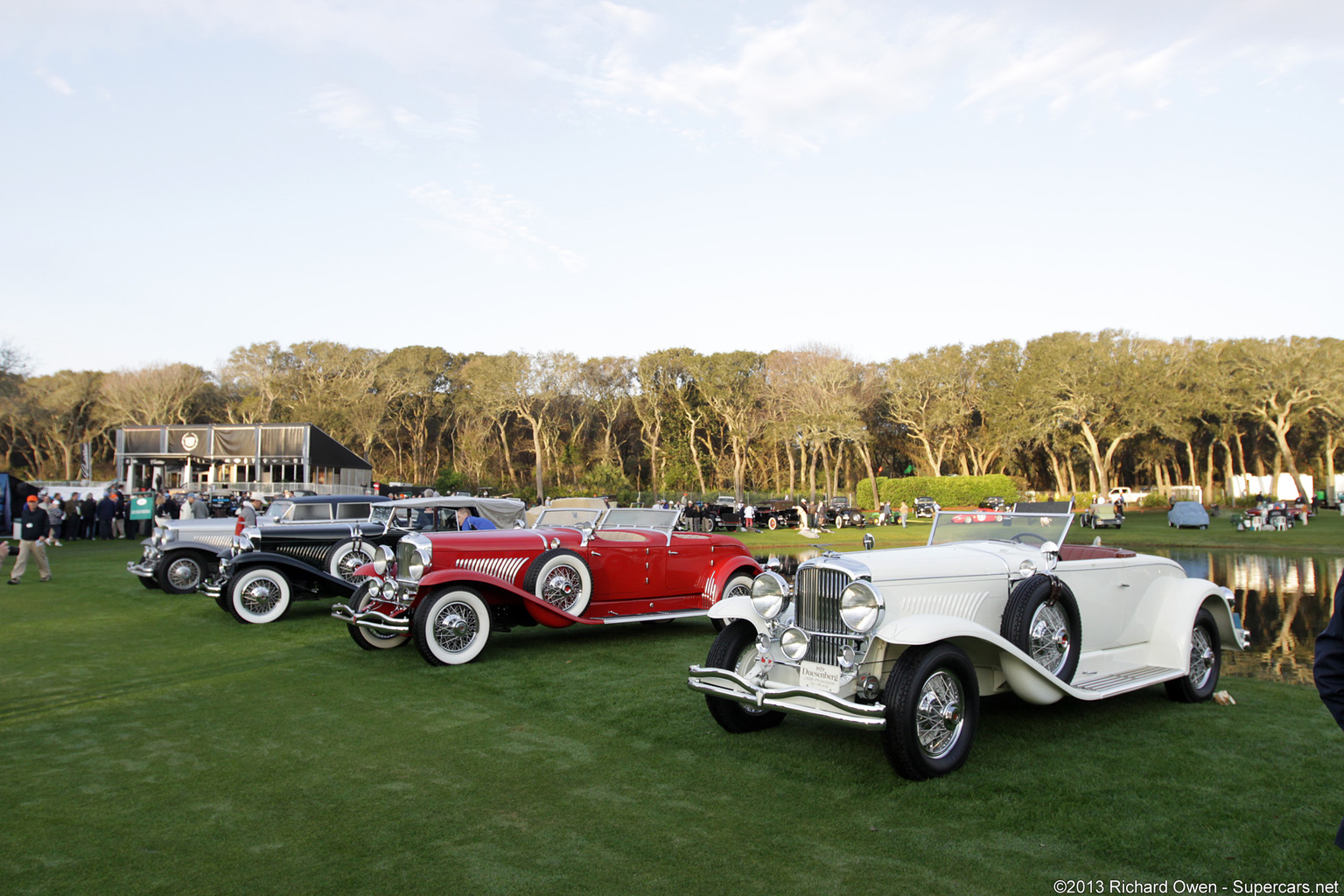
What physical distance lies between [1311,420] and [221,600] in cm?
6295

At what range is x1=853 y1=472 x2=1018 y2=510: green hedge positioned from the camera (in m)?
45.8

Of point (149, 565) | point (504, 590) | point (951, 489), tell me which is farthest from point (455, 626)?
point (951, 489)

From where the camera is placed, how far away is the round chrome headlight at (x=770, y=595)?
5340 mm

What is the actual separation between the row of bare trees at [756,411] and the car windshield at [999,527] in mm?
40998

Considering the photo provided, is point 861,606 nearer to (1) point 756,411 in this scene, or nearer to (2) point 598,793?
(2) point 598,793

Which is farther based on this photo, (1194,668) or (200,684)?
(200,684)

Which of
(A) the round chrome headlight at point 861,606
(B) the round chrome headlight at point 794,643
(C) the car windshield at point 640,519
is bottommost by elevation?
(B) the round chrome headlight at point 794,643

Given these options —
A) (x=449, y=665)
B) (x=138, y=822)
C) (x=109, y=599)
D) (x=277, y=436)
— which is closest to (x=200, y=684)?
(x=449, y=665)

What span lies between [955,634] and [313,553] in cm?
999

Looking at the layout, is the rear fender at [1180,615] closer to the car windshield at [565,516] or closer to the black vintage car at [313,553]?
the car windshield at [565,516]

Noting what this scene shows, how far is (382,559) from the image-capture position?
8.98m

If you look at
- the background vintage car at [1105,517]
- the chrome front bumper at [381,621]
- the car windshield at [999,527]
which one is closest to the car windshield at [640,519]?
the chrome front bumper at [381,621]

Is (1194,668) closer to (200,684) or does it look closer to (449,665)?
(449,665)

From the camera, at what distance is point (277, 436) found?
148ft
